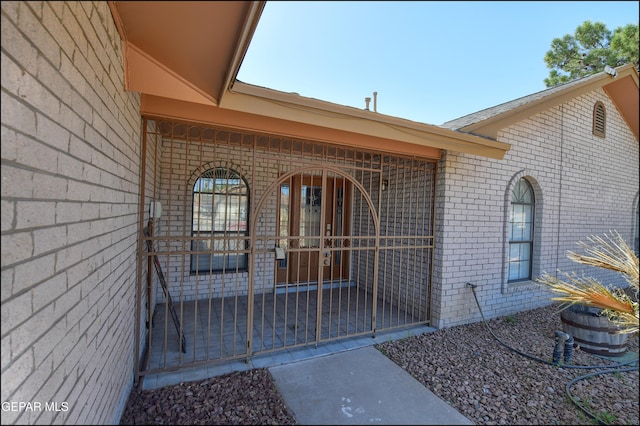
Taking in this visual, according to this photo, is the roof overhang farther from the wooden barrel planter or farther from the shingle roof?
the wooden barrel planter

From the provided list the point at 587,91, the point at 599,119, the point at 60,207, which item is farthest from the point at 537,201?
the point at 60,207

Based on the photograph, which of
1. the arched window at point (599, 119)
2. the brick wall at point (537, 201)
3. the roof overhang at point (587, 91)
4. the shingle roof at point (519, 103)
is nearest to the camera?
the roof overhang at point (587, 91)

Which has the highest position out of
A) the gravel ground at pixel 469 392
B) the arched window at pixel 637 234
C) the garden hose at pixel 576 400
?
the arched window at pixel 637 234

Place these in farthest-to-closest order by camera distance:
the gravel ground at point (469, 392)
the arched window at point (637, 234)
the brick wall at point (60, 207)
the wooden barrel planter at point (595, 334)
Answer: the arched window at point (637, 234), the wooden barrel planter at point (595, 334), the gravel ground at point (469, 392), the brick wall at point (60, 207)

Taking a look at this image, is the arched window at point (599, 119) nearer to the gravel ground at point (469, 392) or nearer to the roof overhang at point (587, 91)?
the roof overhang at point (587, 91)

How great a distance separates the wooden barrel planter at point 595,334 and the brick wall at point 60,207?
5446mm

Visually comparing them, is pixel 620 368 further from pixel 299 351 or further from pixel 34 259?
pixel 34 259

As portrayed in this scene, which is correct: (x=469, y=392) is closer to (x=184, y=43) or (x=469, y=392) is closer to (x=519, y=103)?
(x=184, y=43)

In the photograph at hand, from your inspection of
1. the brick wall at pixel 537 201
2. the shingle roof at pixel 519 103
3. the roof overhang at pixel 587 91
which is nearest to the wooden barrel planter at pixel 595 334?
the brick wall at pixel 537 201

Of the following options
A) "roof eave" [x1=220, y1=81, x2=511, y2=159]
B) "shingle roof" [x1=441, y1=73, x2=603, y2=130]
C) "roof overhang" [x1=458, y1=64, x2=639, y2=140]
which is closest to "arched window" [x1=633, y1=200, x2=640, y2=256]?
"roof overhang" [x1=458, y1=64, x2=639, y2=140]

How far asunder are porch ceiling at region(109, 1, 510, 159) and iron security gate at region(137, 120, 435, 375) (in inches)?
17.0

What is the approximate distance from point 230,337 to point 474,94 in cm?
970

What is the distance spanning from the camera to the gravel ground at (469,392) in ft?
8.34

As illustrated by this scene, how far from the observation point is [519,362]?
3.63 metres
